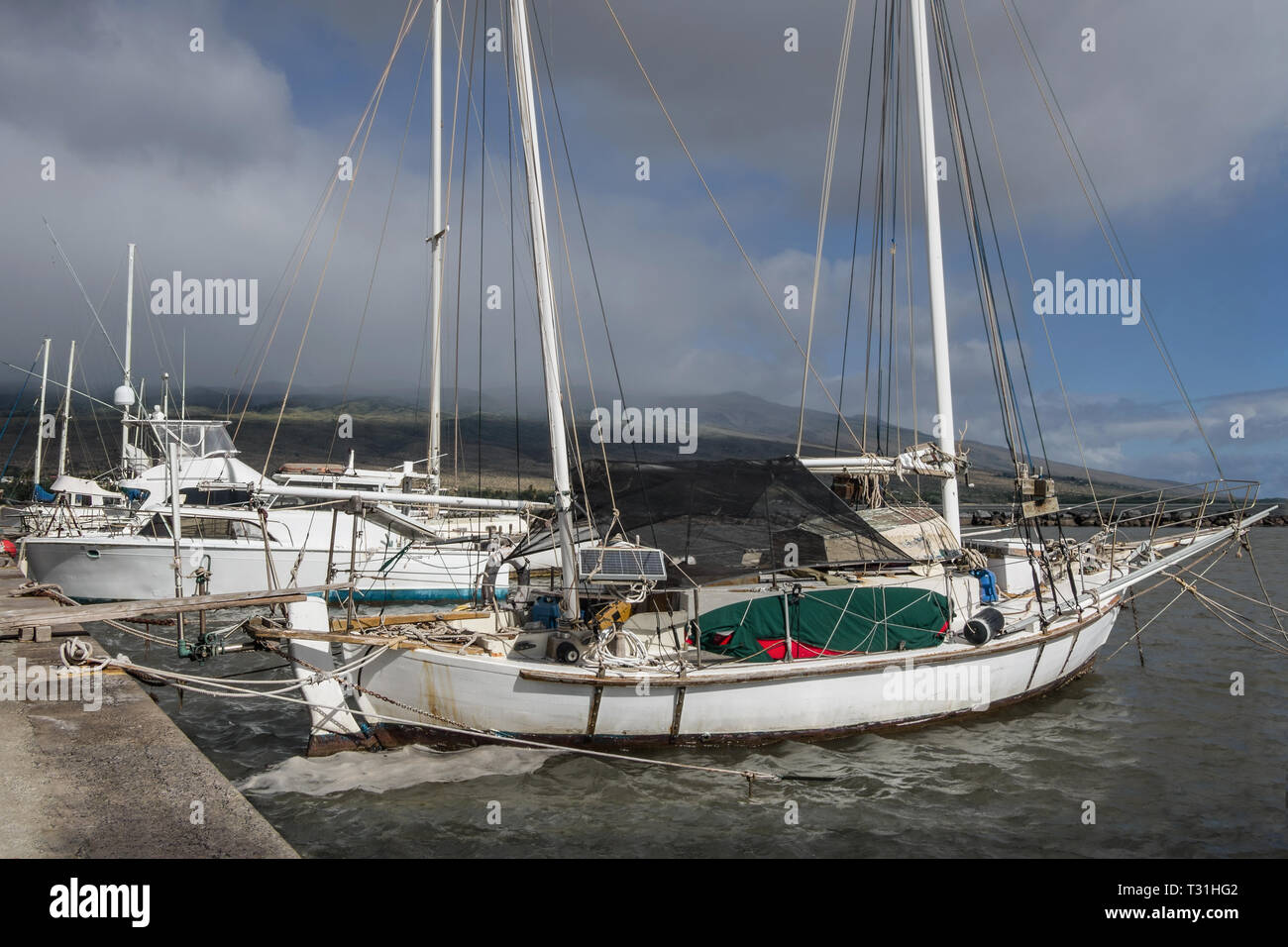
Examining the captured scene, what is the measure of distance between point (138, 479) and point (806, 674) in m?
31.8

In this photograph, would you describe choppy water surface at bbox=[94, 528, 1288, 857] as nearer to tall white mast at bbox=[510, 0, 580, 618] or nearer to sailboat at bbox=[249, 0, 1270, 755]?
sailboat at bbox=[249, 0, 1270, 755]

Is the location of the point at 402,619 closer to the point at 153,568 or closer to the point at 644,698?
the point at 644,698

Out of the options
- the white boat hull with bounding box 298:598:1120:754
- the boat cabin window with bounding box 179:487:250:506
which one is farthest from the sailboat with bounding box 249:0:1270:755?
the boat cabin window with bounding box 179:487:250:506

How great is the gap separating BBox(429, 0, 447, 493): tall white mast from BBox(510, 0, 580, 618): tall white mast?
14938 mm

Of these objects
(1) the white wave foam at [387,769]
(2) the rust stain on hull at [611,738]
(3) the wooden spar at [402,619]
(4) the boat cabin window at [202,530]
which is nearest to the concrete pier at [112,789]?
(1) the white wave foam at [387,769]

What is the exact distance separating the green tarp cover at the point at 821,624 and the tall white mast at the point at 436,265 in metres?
15.9

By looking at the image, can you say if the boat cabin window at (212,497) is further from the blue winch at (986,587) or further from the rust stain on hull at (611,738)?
the blue winch at (986,587)

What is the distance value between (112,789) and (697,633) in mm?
8502

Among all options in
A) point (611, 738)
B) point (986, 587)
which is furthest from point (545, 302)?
point (986, 587)

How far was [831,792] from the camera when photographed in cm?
1215

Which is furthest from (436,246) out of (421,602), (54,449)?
(54,449)

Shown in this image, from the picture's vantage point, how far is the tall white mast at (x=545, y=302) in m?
13.3

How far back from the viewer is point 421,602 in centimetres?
2916
